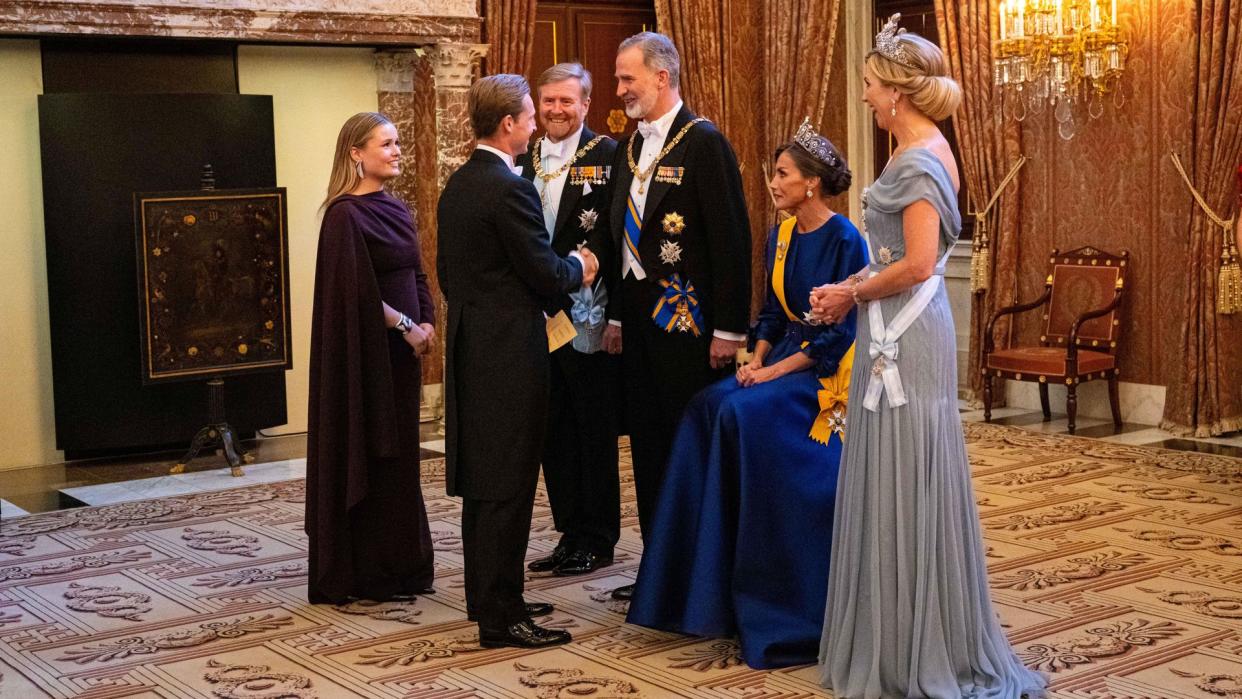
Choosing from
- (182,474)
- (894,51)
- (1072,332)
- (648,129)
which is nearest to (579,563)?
(648,129)

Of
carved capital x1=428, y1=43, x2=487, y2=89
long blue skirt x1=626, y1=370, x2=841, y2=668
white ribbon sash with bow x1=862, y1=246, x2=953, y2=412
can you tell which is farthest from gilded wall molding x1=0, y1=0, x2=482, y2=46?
white ribbon sash with bow x1=862, y1=246, x2=953, y2=412

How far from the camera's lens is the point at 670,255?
461 centimetres

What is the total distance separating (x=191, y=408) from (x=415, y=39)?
7.87 feet

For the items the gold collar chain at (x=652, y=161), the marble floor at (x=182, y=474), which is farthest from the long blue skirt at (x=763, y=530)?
the marble floor at (x=182, y=474)

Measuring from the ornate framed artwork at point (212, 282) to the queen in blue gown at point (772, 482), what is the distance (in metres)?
3.89

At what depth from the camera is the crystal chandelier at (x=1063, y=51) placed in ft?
26.2

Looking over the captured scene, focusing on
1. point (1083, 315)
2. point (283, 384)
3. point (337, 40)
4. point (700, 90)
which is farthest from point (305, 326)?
point (1083, 315)

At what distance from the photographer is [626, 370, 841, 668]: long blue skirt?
4086 millimetres

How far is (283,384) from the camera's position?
27.2ft

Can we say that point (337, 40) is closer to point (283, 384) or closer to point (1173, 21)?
point (283, 384)

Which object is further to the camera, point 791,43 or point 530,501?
point 791,43

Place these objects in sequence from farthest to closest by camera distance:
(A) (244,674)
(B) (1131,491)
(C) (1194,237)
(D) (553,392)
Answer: (C) (1194,237)
(B) (1131,491)
(D) (553,392)
(A) (244,674)

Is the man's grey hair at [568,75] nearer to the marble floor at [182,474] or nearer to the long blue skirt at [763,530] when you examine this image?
the long blue skirt at [763,530]

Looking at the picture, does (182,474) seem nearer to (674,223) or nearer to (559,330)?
(559,330)
